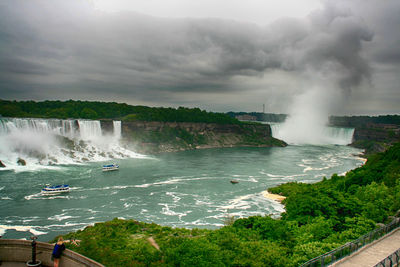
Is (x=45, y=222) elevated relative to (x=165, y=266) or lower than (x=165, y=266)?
lower

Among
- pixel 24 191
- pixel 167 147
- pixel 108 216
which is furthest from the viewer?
pixel 167 147

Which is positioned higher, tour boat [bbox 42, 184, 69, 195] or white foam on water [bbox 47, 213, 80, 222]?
tour boat [bbox 42, 184, 69, 195]

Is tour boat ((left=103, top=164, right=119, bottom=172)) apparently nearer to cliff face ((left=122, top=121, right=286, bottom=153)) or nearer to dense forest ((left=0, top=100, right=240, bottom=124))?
cliff face ((left=122, top=121, right=286, bottom=153))

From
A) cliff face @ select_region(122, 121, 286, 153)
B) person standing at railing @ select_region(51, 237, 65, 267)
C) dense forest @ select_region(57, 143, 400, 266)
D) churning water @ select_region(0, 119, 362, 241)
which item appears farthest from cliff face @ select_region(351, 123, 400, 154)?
person standing at railing @ select_region(51, 237, 65, 267)

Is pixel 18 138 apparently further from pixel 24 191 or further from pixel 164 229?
pixel 164 229

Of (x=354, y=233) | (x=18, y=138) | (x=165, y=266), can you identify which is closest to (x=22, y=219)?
(x=165, y=266)
